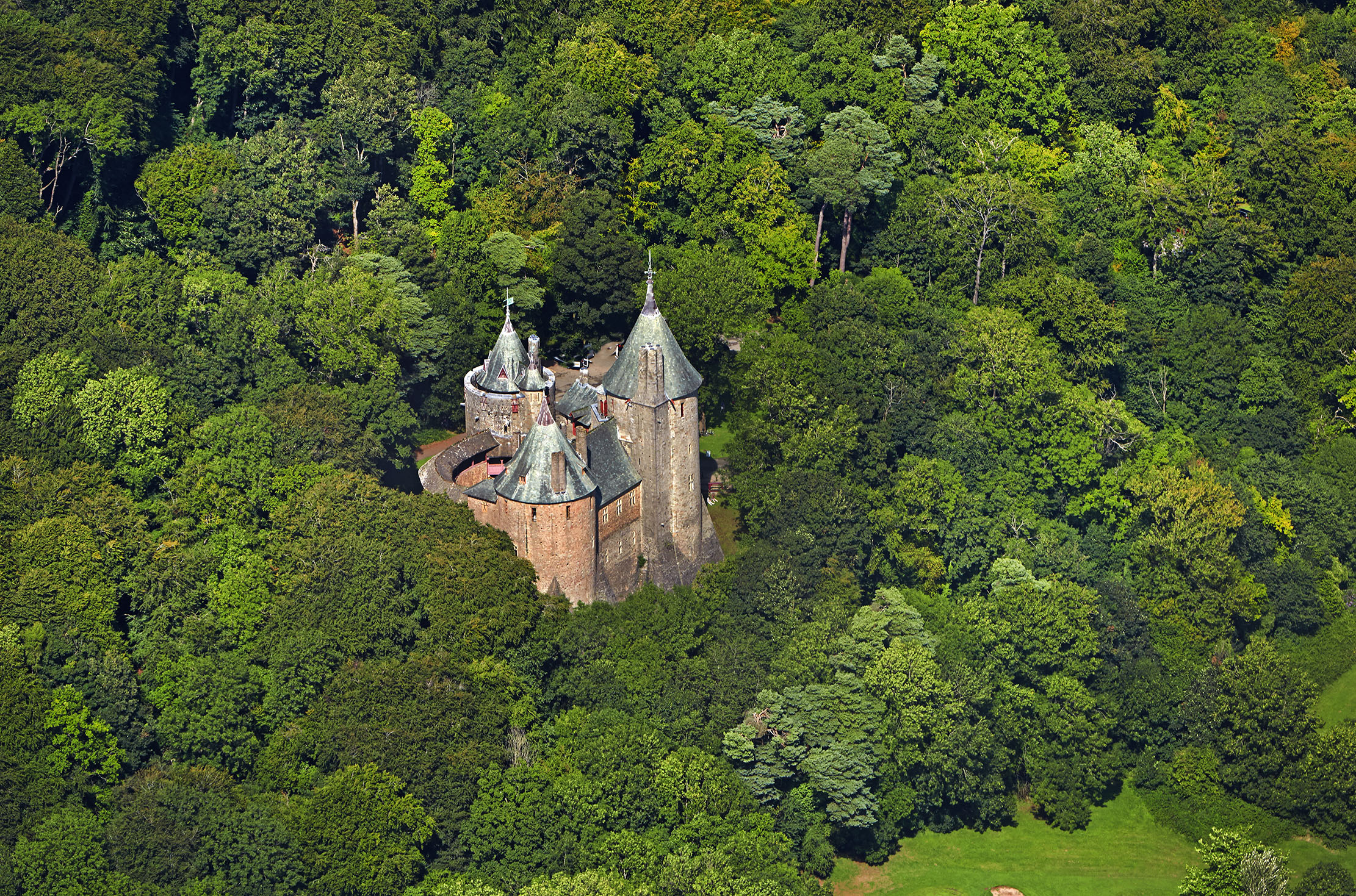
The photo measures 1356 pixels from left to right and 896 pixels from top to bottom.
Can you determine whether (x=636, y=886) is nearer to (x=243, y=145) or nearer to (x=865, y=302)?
(x=865, y=302)

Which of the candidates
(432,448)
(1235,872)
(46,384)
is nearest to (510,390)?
(432,448)

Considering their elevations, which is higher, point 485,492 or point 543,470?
point 543,470

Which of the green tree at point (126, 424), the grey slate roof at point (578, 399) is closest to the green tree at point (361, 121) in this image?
the grey slate roof at point (578, 399)

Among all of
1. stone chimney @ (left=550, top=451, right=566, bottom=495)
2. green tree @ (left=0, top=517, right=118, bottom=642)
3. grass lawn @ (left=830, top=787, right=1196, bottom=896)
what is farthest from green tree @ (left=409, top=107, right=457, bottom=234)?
grass lawn @ (left=830, top=787, right=1196, bottom=896)

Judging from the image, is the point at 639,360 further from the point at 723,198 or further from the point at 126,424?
the point at 126,424

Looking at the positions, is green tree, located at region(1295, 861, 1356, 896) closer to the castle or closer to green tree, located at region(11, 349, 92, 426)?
the castle

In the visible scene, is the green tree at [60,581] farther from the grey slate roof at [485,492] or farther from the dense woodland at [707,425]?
the grey slate roof at [485,492]
